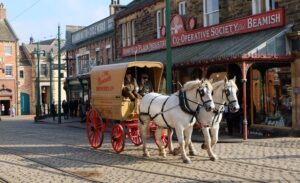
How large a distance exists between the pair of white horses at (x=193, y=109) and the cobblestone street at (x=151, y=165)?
0.62m

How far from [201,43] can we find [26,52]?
5321 centimetres

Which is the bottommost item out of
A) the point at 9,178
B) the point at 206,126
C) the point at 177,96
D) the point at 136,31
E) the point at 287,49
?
the point at 9,178

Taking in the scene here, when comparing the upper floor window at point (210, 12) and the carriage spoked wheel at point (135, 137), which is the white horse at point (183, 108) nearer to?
the carriage spoked wheel at point (135, 137)

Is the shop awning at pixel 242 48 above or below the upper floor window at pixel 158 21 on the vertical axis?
below

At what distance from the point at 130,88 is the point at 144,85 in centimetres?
76

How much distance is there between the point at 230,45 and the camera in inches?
799

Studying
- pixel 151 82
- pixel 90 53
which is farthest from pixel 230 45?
pixel 90 53

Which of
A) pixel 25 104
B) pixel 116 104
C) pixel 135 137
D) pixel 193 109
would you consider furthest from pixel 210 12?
pixel 25 104

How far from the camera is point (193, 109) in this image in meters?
12.3

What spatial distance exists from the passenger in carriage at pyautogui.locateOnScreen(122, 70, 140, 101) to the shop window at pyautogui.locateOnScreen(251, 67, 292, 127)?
7236 millimetres

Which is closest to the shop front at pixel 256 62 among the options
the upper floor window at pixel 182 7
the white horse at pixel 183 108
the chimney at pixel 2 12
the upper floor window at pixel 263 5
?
the upper floor window at pixel 263 5

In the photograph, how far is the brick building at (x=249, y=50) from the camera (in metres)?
18.4

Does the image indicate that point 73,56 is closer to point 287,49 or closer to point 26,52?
point 26,52

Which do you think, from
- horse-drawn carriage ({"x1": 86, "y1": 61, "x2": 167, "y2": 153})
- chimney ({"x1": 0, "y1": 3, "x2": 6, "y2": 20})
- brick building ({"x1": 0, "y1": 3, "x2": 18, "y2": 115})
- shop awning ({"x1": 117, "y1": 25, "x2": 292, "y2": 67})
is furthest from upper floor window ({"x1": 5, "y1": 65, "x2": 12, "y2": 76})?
horse-drawn carriage ({"x1": 86, "y1": 61, "x2": 167, "y2": 153})
